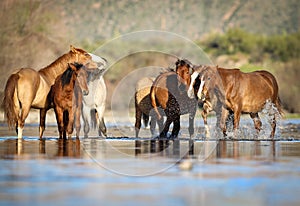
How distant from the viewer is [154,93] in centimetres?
1920

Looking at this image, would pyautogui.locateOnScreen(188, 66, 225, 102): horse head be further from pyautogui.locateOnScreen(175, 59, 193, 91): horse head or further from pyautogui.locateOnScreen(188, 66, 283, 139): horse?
pyautogui.locateOnScreen(175, 59, 193, 91): horse head

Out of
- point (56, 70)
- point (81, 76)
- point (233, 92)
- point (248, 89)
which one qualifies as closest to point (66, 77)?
point (81, 76)

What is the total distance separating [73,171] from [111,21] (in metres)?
103

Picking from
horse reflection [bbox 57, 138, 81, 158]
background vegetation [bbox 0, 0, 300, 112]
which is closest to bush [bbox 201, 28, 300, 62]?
background vegetation [bbox 0, 0, 300, 112]

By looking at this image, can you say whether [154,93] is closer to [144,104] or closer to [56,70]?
[144,104]

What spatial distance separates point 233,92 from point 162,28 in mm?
92474

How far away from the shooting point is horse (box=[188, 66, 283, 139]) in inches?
733

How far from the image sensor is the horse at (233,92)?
18.6 m

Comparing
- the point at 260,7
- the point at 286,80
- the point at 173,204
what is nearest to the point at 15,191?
the point at 173,204

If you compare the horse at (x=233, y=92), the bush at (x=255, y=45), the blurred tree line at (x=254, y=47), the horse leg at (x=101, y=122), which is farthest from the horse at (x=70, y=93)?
the bush at (x=255, y=45)

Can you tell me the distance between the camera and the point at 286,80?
49.5 meters

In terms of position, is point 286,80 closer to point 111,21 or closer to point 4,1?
point 4,1

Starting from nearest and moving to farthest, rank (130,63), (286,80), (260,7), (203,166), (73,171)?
(73,171)
(203,166)
(286,80)
(130,63)
(260,7)

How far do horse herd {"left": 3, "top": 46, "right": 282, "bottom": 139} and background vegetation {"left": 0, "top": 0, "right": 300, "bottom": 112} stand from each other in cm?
1814
